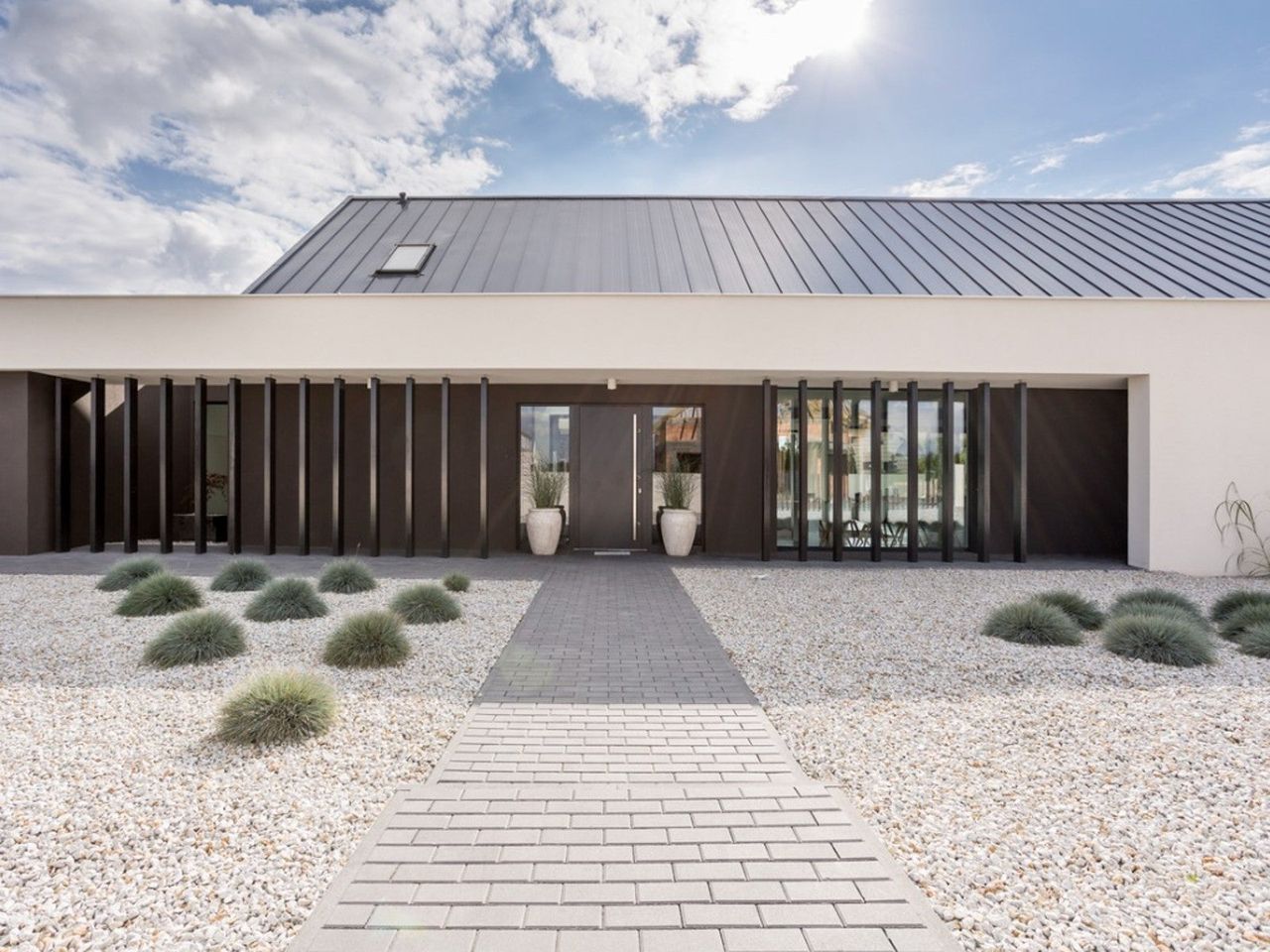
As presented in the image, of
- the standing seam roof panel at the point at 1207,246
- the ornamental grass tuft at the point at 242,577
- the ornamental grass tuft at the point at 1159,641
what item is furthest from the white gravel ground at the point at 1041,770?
the standing seam roof panel at the point at 1207,246

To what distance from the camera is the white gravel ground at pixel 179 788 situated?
1.88 meters

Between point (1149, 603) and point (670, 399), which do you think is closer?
point (1149, 603)

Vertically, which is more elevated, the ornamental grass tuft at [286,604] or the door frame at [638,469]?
the door frame at [638,469]

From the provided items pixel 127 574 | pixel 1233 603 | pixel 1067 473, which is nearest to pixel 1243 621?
pixel 1233 603

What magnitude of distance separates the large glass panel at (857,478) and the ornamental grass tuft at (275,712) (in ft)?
26.7

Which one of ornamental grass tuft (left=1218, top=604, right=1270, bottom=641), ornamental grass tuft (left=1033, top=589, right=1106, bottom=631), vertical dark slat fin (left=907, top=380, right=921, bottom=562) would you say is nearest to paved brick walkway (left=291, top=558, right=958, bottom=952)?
ornamental grass tuft (left=1033, top=589, right=1106, bottom=631)

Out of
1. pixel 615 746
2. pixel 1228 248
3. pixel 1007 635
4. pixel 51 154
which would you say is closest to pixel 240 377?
pixel 51 154

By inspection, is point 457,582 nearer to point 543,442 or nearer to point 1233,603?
point 543,442

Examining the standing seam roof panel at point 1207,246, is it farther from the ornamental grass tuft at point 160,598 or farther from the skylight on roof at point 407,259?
the ornamental grass tuft at point 160,598

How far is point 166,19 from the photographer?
9.59m

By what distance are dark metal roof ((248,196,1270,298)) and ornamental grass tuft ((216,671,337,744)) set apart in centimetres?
764

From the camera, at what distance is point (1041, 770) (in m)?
2.90

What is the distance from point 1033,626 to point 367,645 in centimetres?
517

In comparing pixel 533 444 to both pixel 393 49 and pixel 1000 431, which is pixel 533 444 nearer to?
pixel 393 49
